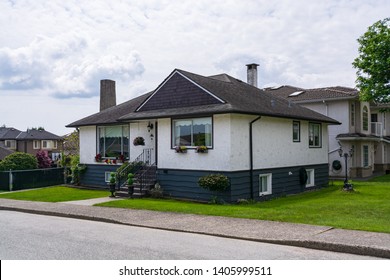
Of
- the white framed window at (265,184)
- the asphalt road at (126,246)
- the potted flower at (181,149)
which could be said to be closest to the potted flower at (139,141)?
the potted flower at (181,149)

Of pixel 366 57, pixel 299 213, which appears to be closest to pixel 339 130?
pixel 366 57

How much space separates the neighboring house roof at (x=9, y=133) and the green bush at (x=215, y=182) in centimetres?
5676

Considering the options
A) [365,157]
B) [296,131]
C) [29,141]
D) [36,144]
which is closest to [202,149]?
[296,131]

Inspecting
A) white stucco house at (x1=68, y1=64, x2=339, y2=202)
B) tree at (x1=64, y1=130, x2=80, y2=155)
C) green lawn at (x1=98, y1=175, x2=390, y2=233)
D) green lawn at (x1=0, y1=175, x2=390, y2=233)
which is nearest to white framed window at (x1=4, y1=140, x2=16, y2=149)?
tree at (x1=64, y1=130, x2=80, y2=155)

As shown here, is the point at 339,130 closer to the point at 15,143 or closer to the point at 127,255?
the point at 127,255

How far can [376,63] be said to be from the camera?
2517 centimetres

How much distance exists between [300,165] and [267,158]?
3426 mm

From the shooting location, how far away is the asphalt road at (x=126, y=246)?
786 cm

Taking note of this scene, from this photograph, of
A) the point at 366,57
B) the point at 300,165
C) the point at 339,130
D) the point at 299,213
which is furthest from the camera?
the point at 339,130

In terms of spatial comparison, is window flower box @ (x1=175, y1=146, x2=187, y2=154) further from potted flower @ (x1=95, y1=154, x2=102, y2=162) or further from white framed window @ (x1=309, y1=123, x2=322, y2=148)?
white framed window @ (x1=309, y1=123, x2=322, y2=148)

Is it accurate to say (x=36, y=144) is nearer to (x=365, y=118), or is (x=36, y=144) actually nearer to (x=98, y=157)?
(x=98, y=157)

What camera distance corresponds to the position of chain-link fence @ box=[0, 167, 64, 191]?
80.2ft

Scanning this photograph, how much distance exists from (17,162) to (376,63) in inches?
914

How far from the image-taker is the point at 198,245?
8.89 meters
